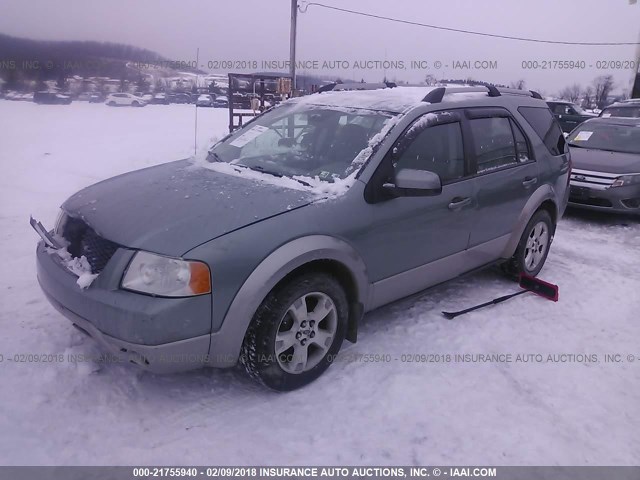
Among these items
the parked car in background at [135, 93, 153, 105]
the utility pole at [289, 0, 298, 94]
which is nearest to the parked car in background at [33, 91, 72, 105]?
the parked car in background at [135, 93, 153, 105]

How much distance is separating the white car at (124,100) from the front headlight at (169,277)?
677 inches

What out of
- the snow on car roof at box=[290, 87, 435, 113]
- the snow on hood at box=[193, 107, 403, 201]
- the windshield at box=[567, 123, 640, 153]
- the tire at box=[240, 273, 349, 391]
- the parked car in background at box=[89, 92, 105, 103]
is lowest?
the tire at box=[240, 273, 349, 391]

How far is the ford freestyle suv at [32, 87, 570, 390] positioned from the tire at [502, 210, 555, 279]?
29 centimetres

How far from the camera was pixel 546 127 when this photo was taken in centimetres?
495

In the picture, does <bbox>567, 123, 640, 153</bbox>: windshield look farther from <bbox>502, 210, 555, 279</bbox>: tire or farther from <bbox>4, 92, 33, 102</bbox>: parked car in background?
<bbox>4, 92, 33, 102</bbox>: parked car in background

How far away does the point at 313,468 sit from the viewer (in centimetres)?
238

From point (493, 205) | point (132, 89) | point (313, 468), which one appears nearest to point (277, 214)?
point (313, 468)

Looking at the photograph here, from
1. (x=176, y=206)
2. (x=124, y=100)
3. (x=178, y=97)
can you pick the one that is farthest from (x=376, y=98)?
(x=178, y=97)

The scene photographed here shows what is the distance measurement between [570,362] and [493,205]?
1365mm

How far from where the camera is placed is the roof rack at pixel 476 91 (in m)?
3.69

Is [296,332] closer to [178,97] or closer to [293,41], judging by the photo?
[293,41]

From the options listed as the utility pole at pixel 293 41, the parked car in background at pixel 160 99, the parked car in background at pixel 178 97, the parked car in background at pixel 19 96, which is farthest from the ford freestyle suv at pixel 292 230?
the parked car in background at pixel 178 97

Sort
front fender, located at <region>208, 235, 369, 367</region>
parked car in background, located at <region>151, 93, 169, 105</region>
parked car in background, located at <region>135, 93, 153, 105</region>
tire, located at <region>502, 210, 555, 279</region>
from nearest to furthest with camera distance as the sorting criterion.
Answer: front fender, located at <region>208, 235, 369, 367</region> < tire, located at <region>502, 210, 555, 279</region> < parked car in background, located at <region>135, 93, 153, 105</region> < parked car in background, located at <region>151, 93, 169, 105</region>

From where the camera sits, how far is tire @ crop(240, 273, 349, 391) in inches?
106
